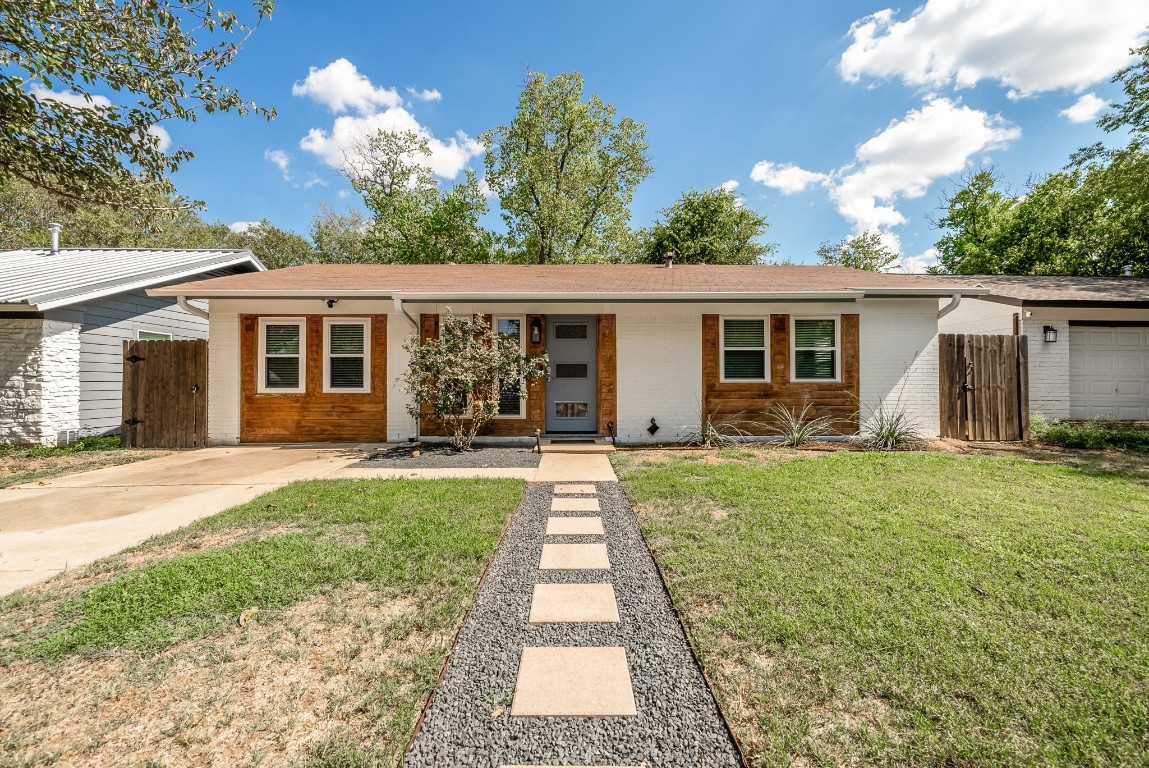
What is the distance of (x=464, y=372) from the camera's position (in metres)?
7.11

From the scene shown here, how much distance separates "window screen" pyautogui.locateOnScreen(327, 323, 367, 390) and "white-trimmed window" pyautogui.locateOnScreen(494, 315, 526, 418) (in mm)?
2546

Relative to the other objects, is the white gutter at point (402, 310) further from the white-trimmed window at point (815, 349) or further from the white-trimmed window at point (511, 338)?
the white-trimmed window at point (815, 349)

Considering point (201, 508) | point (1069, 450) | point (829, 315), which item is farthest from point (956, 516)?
point (201, 508)

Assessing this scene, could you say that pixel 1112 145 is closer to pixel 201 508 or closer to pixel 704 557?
pixel 704 557

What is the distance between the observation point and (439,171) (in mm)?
20766

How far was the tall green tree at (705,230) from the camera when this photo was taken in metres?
21.7

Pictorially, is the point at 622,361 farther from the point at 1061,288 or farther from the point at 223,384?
the point at 1061,288

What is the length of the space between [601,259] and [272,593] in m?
18.3

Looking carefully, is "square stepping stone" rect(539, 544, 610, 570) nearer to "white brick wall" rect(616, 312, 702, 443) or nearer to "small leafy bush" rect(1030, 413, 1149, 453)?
"white brick wall" rect(616, 312, 702, 443)

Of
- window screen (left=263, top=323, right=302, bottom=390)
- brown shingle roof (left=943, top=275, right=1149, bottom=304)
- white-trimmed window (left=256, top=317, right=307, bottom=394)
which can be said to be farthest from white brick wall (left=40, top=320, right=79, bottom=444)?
brown shingle roof (left=943, top=275, right=1149, bottom=304)

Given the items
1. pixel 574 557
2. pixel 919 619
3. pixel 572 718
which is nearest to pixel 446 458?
pixel 574 557

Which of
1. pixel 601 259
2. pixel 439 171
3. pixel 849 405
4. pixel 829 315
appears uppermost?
pixel 439 171

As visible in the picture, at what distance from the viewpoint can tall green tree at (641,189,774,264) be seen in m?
21.7

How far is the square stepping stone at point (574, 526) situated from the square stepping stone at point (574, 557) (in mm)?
260
